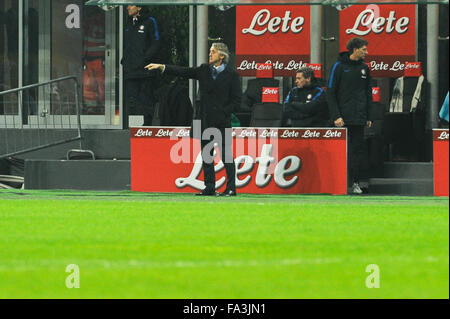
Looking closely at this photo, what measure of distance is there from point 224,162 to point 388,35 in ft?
17.5

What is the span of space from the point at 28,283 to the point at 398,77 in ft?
43.0

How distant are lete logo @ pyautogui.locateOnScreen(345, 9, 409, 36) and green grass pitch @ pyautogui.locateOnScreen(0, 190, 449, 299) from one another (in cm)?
503

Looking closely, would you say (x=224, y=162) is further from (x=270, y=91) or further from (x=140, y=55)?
(x=270, y=91)

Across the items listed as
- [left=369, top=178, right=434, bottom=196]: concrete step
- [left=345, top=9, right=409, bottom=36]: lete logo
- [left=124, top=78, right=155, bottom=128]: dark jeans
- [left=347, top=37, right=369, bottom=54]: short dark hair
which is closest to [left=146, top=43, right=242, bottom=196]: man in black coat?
[left=347, top=37, right=369, bottom=54]: short dark hair

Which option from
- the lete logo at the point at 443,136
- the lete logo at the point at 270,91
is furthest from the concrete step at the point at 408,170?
the lete logo at the point at 270,91

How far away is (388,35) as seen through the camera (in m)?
20.8

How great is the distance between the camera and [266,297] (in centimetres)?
776

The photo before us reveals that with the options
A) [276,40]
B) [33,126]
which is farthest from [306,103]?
[33,126]

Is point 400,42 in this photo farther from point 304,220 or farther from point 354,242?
point 354,242

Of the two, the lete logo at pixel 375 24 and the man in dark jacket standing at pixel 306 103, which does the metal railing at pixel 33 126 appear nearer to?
the man in dark jacket standing at pixel 306 103

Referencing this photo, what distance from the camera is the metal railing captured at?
21.1 m

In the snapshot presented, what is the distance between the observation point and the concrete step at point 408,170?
61.1 feet

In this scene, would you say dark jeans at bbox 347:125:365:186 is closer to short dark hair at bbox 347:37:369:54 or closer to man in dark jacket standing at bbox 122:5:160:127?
short dark hair at bbox 347:37:369:54

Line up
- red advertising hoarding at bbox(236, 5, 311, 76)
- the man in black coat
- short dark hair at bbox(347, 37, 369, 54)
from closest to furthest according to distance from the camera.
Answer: the man in black coat
short dark hair at bbox(347, 37, 369, 54)
red advertising hoarding at bbox(236, 5, 311, 76)
